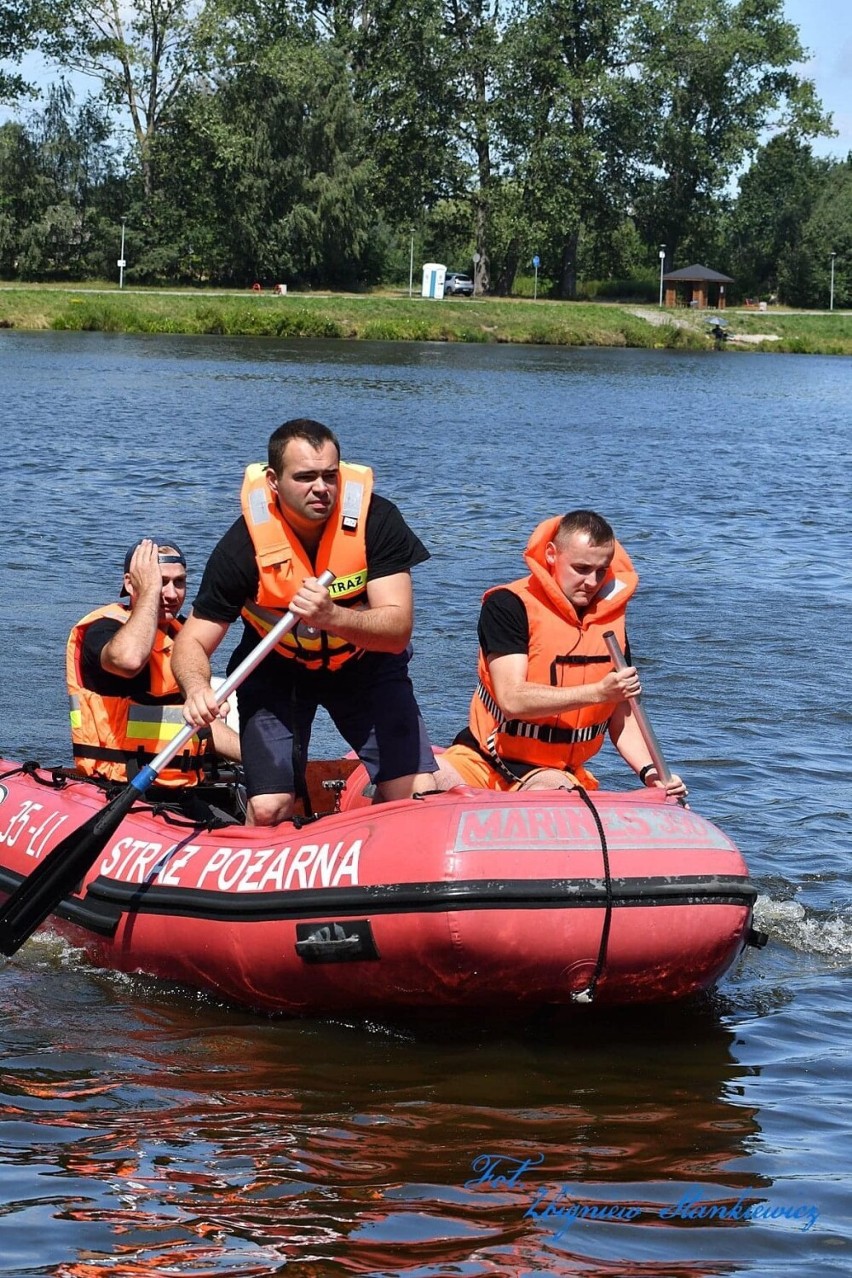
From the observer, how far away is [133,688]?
550 cm

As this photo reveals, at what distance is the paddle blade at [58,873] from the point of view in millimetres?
4816

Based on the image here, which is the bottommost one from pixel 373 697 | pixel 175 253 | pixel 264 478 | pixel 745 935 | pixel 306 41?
pixel 745 935

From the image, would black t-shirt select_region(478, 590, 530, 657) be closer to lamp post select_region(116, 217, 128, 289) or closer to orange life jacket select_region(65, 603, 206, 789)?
→ orange life jacket select_region(65, 603, 206, 789)

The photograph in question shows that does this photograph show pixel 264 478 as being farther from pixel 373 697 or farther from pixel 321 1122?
pixel 321 1122

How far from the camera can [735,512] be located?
15.3 metres

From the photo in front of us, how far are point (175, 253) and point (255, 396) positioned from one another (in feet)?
85.5

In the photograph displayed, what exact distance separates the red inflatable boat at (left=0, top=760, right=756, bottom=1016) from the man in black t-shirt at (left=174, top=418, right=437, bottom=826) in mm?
329

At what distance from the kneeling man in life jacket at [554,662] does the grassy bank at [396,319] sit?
3573 cm

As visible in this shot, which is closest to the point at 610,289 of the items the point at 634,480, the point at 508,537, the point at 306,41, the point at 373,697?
the point at 306,41

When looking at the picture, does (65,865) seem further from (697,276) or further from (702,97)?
(702,97)

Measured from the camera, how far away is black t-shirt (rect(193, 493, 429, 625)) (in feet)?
15.6

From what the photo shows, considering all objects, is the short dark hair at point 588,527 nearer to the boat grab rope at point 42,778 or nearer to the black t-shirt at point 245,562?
the black t-shirt at point 245,562

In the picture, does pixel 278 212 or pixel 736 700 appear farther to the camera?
pixel 278 212

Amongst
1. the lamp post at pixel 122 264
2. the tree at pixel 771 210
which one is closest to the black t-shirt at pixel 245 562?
the lamp post at pixel 122 264
